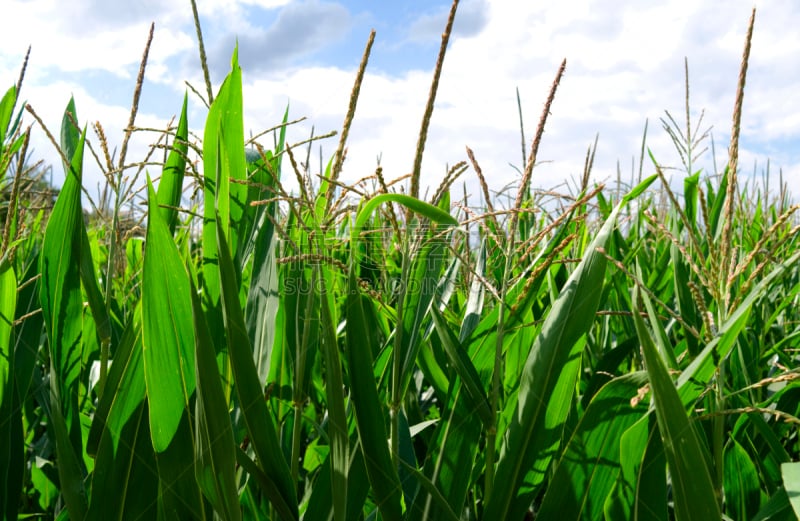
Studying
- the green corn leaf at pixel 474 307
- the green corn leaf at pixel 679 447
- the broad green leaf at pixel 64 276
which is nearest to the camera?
the green corn leaf at pixel 679 447

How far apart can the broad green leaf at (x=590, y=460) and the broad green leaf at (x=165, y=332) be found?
428mm

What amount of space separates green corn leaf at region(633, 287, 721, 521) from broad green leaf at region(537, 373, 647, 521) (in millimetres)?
110

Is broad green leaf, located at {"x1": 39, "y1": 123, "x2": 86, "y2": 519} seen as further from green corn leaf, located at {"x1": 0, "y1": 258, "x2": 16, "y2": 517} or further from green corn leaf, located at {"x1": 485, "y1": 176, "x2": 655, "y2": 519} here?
green corn leaf, located at {"x1": 485, "y1": 176, "x2": 655, "y2": 519}

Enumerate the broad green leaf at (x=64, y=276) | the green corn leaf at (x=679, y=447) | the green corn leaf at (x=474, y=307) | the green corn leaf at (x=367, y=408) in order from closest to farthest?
the green corn leaf at (x=679, y=447) < the green corn leaf at (x=367, y=408) < the broad green leaf at (x=64, y=276) < the green corn leaf at (x=474, y=307)

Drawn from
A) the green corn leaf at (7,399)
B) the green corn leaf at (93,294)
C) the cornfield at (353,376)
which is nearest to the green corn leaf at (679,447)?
the cornfield at (353,376)

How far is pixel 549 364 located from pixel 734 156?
0.97 feet

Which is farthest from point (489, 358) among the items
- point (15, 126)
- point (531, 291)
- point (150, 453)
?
point (15, 126)

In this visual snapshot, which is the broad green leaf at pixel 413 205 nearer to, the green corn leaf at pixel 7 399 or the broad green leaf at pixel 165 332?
the broad green leaf at pixel 165 332

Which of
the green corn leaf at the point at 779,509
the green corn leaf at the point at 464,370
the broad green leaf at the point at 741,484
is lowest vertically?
the broad green leaf at the point at 741,484

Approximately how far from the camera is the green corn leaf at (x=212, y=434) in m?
0.54

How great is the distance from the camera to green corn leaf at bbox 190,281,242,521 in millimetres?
536

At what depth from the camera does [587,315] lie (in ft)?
2.27

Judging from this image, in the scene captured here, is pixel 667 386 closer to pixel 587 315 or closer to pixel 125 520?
pixel 587 315

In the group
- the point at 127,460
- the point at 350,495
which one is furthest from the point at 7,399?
the point at 350,495
